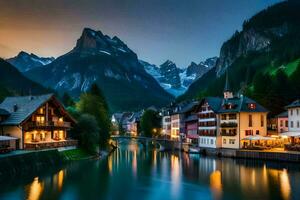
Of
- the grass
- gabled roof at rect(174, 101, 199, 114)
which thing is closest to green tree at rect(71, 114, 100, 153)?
the grass

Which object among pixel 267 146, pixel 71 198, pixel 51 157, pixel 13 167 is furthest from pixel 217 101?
pixel 71 198

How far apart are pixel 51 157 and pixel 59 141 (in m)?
8.91

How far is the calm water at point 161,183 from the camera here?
46.7m

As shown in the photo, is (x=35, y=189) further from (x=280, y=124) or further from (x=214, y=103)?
(x=280, y=124)

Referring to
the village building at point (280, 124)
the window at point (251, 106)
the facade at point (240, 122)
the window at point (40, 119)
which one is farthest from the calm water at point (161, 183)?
the village building at point (280, 124)

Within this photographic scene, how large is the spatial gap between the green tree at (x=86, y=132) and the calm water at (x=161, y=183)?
13.6 meters

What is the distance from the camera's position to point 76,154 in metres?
82.4

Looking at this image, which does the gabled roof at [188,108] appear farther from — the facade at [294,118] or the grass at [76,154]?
the grass at [76,154]

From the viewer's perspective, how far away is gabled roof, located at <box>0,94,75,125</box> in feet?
242

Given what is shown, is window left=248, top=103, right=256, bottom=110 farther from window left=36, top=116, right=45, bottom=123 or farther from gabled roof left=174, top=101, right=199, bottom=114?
window left=36, top=116, right=45, bottom=123

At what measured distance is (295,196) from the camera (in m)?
45.2

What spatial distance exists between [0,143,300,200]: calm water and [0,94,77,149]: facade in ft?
33.5

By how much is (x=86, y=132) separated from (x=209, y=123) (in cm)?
3364

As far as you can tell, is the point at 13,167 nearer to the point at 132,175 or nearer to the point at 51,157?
the point at 51,157
